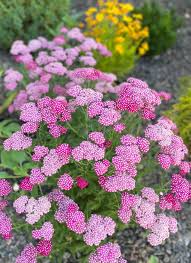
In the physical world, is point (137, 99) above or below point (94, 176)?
above

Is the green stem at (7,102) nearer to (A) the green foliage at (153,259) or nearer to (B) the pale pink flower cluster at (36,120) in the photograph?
(B) the pale pink flower cluster at (36,120)

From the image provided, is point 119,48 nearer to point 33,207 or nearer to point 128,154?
point 128,154

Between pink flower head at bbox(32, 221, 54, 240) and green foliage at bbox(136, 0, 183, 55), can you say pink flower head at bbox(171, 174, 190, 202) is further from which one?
green foliage at bbox(136, 0, 183, 55)

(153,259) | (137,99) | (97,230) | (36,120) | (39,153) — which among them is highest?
(137,99)

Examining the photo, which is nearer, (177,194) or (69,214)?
(69,214)

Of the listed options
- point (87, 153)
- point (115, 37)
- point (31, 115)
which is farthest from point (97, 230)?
point (115, 37)

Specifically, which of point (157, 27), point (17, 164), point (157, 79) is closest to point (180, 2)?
point (157, 27)

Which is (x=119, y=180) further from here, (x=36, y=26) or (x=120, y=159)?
(x=36, y=26)

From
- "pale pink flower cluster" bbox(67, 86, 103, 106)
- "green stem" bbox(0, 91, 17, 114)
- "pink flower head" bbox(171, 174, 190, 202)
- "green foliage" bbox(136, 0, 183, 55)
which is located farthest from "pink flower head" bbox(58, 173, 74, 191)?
"green foliage" bbox(136, 0, 183, 55)

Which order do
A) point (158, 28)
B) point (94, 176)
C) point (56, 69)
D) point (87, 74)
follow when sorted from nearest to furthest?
point (94, 176) → point (87, 74) → point (56, 69) → point (158, 28)
